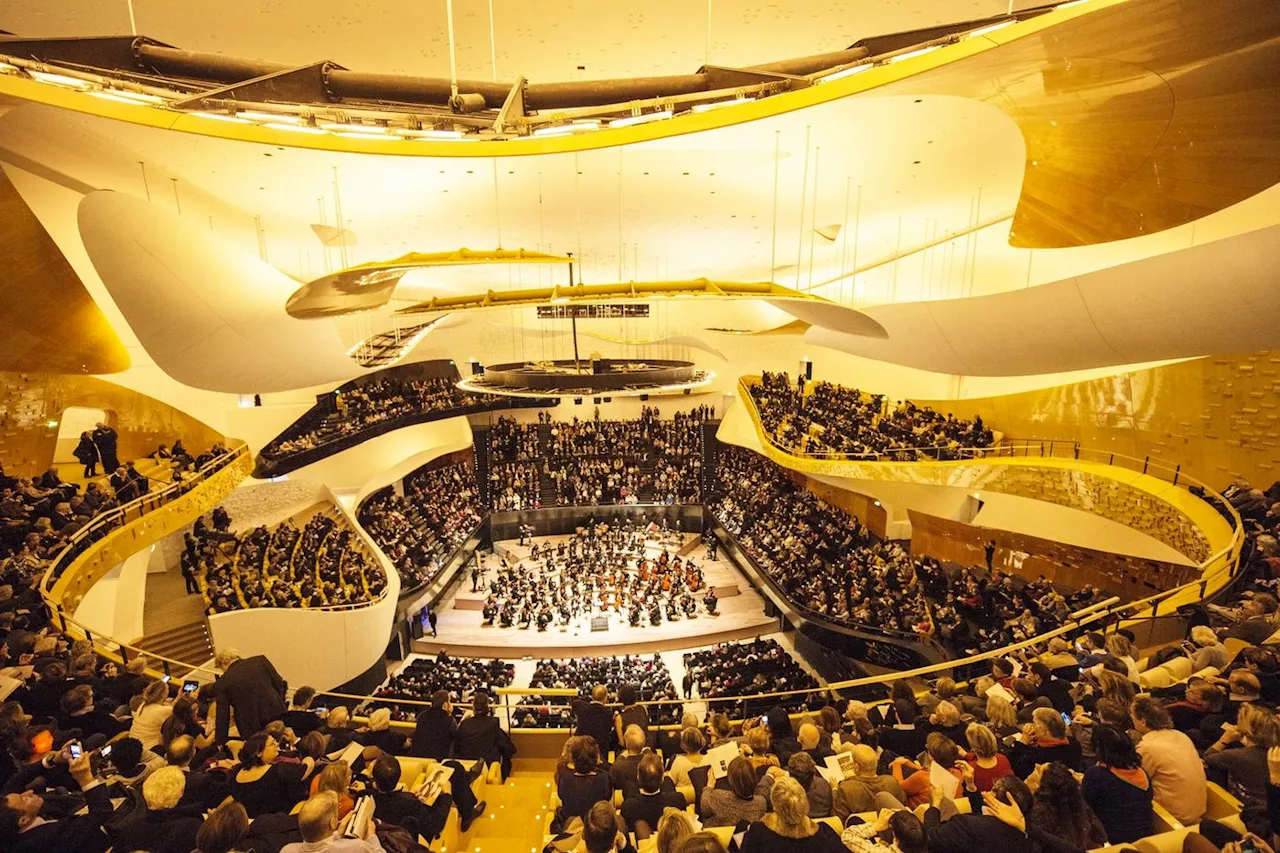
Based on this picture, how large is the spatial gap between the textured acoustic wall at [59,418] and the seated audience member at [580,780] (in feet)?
41.2

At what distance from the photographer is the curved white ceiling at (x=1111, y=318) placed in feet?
15.9

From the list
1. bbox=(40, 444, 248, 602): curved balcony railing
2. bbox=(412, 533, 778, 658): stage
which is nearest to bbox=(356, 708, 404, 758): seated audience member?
bbox=(40, 444, 248, 602): curved balcony railing

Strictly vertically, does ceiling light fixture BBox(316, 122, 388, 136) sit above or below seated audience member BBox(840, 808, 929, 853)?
above

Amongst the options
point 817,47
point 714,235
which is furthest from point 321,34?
point 714,235

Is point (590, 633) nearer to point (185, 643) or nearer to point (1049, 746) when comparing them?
point (185, 643)

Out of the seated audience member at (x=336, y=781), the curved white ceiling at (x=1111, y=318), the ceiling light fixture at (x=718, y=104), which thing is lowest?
the seated audience member at (x=336, y=781)

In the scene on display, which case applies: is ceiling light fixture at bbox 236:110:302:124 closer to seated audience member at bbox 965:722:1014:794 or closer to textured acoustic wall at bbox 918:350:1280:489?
seated audience member at bbox 965:722:1014:794

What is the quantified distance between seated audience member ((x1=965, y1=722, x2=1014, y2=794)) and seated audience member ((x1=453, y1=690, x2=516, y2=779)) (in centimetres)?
312

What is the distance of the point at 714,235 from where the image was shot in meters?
10.4

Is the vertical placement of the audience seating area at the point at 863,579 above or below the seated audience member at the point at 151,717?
below

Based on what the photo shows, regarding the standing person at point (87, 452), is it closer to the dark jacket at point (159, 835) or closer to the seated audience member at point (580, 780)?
the dark jacket at point (159, 835)

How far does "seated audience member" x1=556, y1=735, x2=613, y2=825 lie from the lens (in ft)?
10.3

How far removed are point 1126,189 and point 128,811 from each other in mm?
8589

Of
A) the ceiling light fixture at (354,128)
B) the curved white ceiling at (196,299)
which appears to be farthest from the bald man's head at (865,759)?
the curved white ceiling at (196,299)
